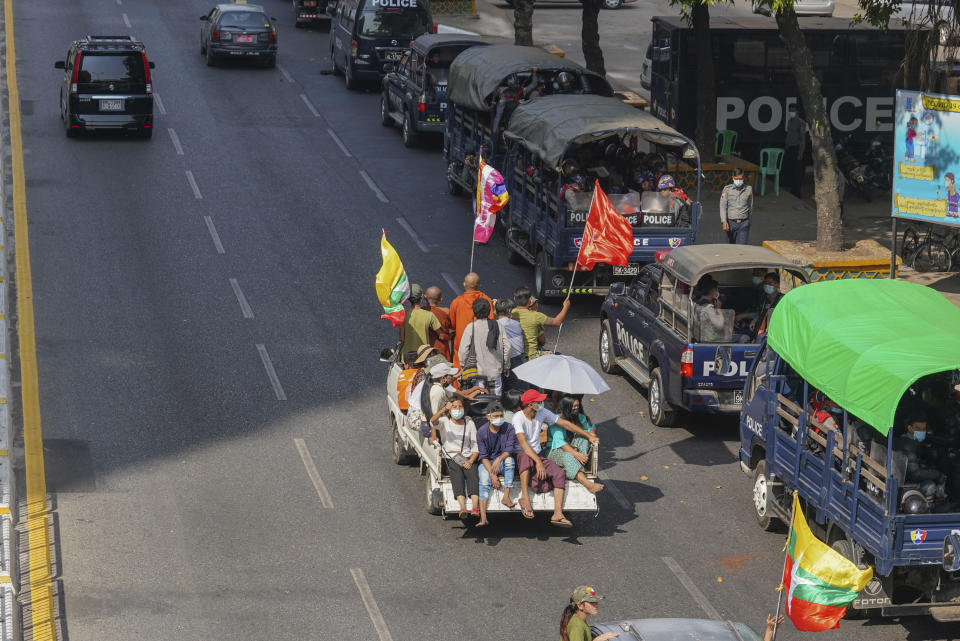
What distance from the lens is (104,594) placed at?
44.7 ft

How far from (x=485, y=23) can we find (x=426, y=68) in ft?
56.2

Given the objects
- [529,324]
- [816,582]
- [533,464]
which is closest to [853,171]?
[529,324]

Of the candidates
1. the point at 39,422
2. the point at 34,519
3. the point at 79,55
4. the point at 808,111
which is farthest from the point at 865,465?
the point at 79,55

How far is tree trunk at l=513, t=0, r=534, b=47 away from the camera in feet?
123

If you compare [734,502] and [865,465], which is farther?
[734,502]

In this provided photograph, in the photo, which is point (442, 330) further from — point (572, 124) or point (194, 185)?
point (194, 185)

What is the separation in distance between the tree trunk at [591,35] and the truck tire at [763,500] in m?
20.6

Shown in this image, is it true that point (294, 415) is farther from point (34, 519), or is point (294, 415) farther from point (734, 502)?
point (734, 502)

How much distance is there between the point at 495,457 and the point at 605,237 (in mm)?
5423

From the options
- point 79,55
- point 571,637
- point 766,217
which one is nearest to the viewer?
point 571,637

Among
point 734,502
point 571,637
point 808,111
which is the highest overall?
point 808,111

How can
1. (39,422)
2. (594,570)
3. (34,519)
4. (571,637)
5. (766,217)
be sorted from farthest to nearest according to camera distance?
(766,217), (39,422), (34,519), (594,570), (571,637)

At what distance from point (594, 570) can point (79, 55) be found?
70.7 ft

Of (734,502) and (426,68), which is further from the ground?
(426,68)
